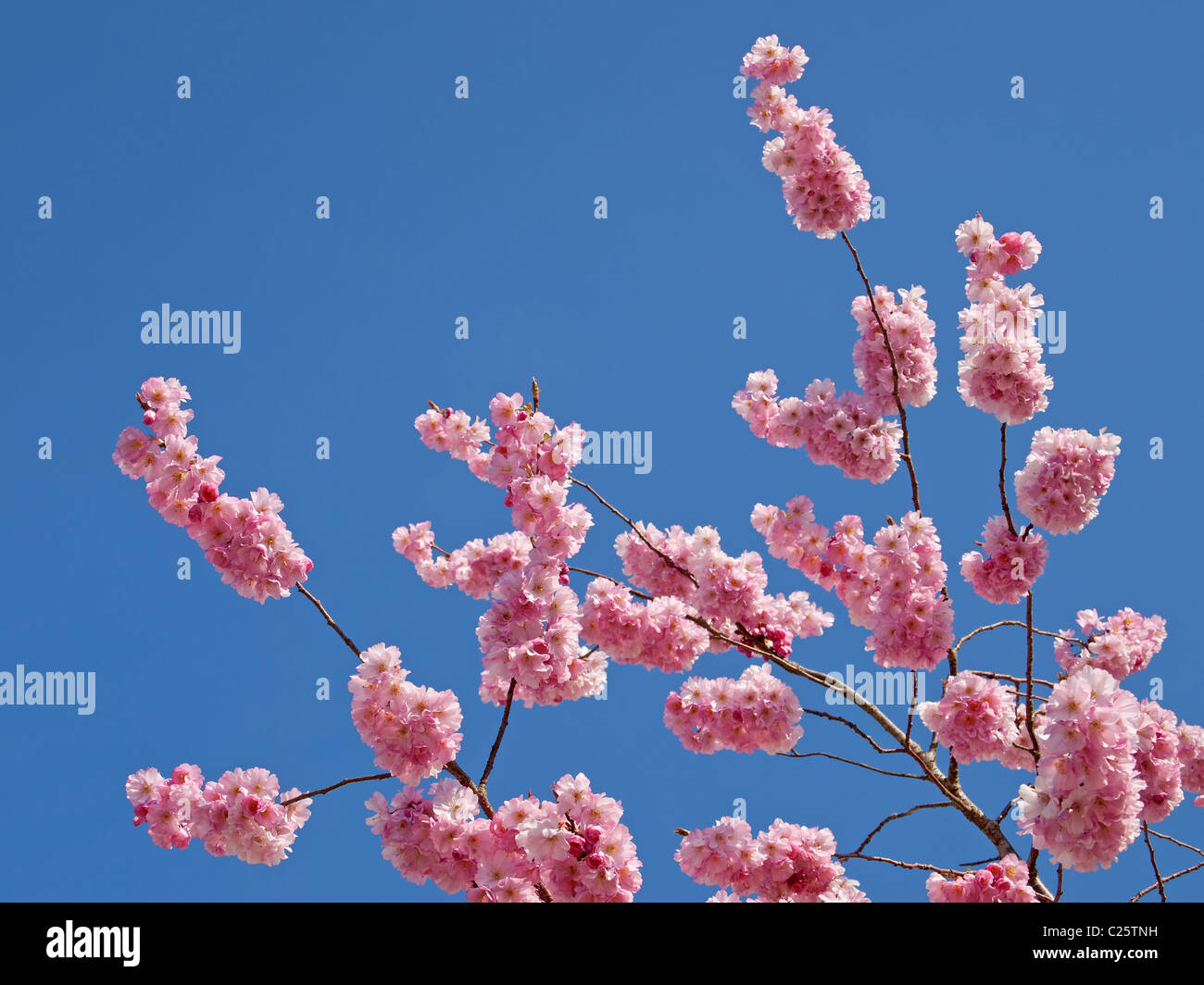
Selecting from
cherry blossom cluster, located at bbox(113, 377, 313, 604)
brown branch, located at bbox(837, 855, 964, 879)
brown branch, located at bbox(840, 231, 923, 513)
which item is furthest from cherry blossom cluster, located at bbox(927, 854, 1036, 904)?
cherry blossom cluster, located at bbox(113, 377, 313, 604)

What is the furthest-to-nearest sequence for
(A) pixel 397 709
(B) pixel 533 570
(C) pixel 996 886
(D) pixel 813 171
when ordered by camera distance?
(D) pixel 813 171
(C) pixel 996 886
(B) pixel 533 570
(A) pixel 397 709

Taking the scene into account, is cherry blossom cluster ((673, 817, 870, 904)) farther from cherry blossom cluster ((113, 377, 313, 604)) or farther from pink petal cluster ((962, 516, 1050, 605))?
cherry blossom cluster ((113, 377, 313, 604))

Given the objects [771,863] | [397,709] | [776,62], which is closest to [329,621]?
[397,709]

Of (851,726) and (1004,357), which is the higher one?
(1004,357)

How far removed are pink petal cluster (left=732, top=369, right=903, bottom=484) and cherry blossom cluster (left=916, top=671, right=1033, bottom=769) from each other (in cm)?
133

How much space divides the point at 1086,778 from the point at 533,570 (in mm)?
1968

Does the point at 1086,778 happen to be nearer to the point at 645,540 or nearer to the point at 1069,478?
the point at 1069,478

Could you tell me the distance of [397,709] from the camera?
3.48m

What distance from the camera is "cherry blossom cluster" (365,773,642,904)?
337cm

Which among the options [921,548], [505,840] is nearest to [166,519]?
[505,840]
